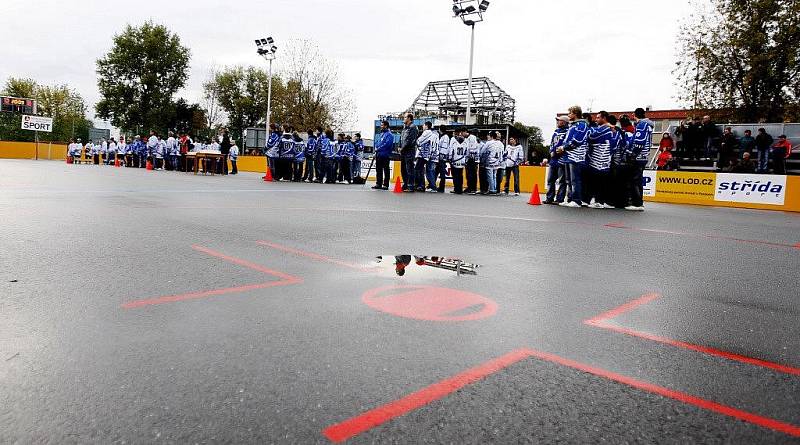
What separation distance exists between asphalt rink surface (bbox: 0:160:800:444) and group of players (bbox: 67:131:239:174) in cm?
2208

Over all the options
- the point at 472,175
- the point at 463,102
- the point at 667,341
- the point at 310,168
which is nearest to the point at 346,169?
the point at 310,168

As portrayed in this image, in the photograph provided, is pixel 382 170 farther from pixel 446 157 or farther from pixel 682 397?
pixel 682 397

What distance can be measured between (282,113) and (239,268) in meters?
54.2

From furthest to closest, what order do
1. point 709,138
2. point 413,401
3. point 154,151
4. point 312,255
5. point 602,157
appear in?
point 154,151 → point 709,138 → point 602,157 → point 312,255 → point 413,401

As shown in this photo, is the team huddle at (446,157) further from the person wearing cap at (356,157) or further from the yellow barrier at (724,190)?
the yellow barrier at (724,190)

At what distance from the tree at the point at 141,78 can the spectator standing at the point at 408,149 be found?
57.9m

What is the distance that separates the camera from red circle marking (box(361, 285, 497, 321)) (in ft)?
10.9

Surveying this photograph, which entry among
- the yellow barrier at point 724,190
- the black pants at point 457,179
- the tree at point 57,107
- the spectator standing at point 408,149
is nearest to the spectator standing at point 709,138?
the yellow barrier at point 724,190

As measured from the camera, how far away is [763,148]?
1934 cm

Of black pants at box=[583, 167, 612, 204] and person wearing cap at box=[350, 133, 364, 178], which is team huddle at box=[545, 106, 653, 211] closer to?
black pants at box=[583, 167, 612, 204]

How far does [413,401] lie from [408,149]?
50.1 ft

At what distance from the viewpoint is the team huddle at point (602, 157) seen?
12227mm

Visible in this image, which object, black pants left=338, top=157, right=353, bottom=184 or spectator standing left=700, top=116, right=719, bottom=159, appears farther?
black pants left=338, top=157, right=353, bottom=184

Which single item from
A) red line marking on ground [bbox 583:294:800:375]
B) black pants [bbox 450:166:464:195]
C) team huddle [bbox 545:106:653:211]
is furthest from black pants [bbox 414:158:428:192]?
red line marking on ground [bbox 583:294:800:375]
